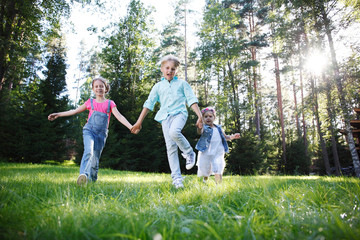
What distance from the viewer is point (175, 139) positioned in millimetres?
3346

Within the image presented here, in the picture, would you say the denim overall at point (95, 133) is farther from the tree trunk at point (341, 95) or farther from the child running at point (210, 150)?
the tree trunk at point (341, 95)

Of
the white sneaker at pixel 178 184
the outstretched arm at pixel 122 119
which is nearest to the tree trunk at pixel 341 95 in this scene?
the white sneaker at pixel 178 184

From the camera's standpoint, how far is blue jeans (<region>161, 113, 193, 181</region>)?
3.31m

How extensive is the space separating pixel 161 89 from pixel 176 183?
1.72m

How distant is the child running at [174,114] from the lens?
3.36 m

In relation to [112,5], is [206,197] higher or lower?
lower

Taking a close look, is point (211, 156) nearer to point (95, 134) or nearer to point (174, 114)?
point (174, 114)

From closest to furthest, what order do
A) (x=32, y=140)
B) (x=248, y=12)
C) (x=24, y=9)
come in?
(x=24, y=9), (x=32, y=140), (x=248, y=12)

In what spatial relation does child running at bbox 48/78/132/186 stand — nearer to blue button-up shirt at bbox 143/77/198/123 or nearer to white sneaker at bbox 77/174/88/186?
white sneaker at bbox 77/174/88/186

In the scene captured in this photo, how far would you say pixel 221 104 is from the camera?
18.0 meters

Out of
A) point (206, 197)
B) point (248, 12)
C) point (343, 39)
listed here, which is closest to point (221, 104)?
point (343, 39)

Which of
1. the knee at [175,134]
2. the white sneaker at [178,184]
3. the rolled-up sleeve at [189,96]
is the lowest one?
the white sneaker at [178,184]

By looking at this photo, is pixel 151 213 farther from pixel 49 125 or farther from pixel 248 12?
pixel 248 12

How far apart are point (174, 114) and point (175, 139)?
0.44 m
